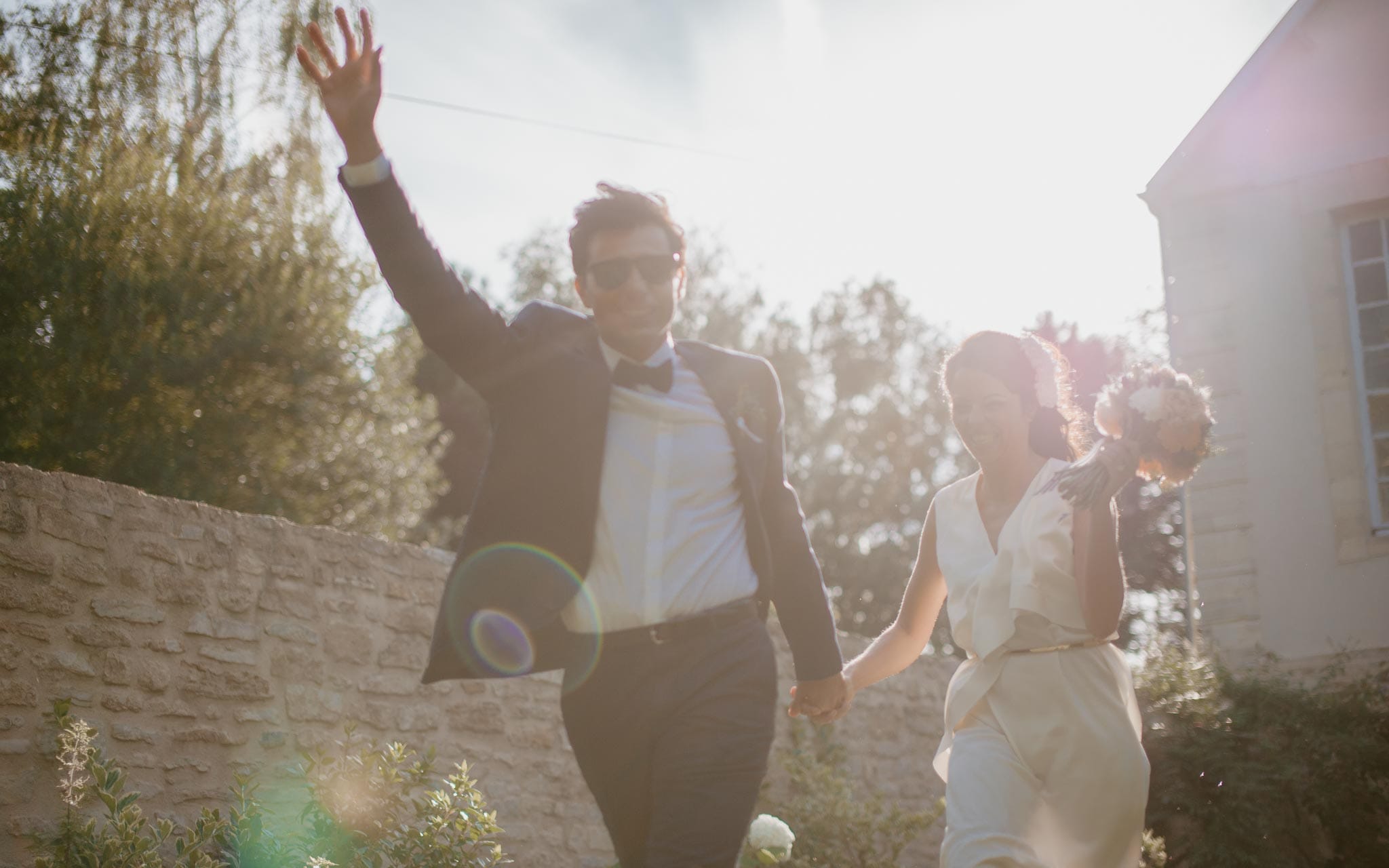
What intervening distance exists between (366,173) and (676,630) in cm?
121

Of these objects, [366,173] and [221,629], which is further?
[221,629]

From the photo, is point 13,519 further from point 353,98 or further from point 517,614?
point 353,98

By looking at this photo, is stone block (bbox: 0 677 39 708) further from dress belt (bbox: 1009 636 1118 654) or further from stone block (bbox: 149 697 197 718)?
dress belt (bbox: 1009 636 1118 654)

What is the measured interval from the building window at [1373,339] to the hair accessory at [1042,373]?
6464mm

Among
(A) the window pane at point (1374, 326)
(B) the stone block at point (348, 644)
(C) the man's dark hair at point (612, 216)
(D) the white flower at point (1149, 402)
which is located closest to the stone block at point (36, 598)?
(B) the stone block at point (348, 644)

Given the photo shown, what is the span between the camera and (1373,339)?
9.49 m

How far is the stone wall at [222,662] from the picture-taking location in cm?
500

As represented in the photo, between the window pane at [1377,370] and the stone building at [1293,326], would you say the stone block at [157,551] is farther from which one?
the window pane at [1377,370]

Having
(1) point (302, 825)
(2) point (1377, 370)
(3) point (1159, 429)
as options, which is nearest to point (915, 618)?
(3) point (1159, 429)

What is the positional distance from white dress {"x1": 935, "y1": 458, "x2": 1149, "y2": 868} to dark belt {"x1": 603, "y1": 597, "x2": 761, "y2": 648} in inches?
33.8

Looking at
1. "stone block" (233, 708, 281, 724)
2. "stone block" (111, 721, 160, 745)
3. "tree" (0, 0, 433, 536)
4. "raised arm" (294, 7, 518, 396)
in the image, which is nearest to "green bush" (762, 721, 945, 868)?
"stone block" (233, 708, 281, 724)

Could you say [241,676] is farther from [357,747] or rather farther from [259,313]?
[259,313]

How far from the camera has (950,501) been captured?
3.98m

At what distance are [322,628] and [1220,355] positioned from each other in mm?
7079
